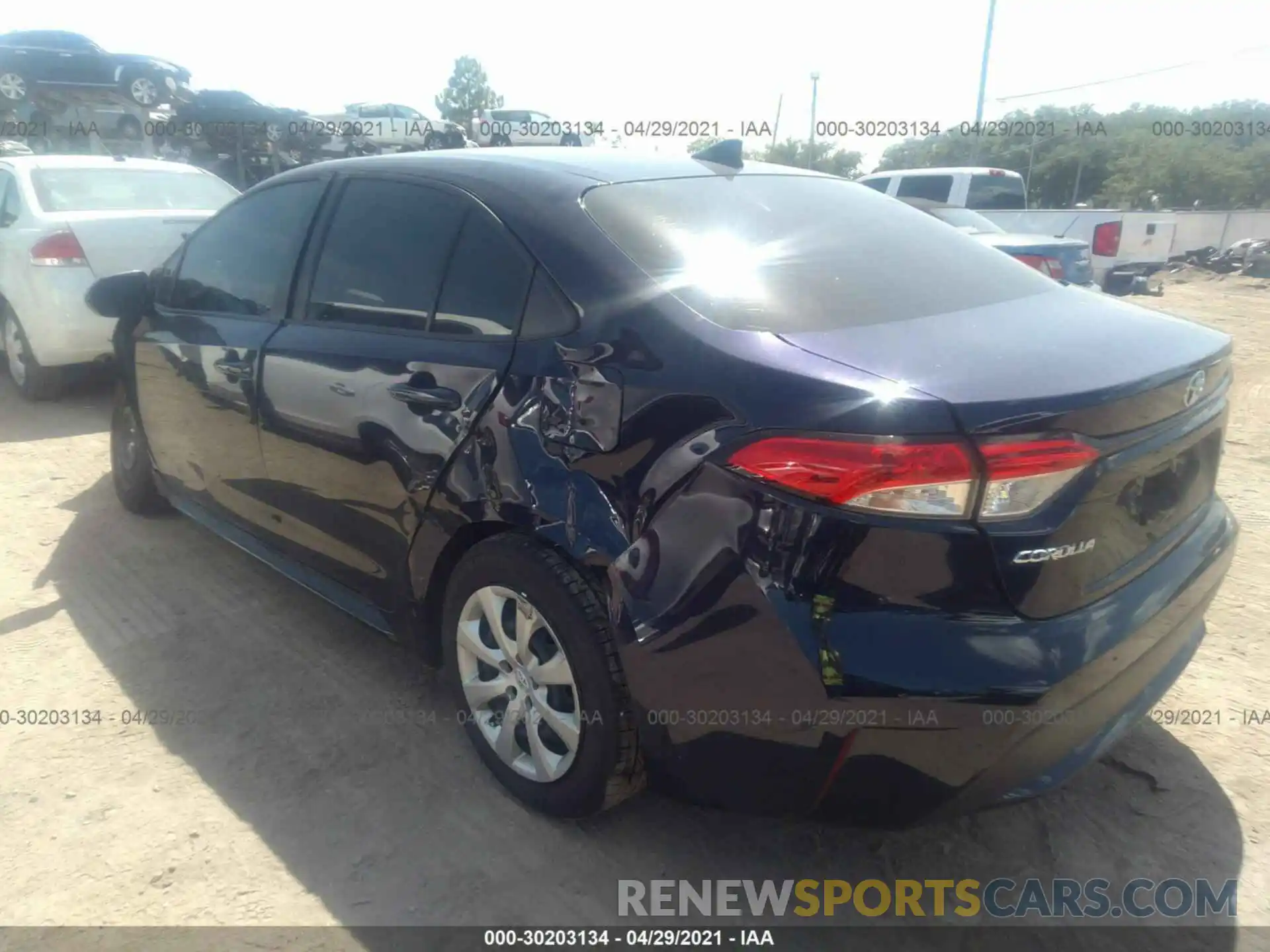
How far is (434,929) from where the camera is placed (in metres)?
2.16

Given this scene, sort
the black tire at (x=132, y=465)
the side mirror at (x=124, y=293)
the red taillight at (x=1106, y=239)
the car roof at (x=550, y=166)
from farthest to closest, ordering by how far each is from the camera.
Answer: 1. the red taillight at (x=1106, y=239)
2. the black tire at (x=132, y=465)
3. the side mirror at (x=124, y=293)
4. the car roof at (x=550, y=166)

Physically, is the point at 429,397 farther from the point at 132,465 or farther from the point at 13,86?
the point at 13,86

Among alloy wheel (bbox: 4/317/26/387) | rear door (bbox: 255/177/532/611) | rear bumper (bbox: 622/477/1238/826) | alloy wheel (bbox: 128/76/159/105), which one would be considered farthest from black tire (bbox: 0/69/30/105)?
rear bumper (bbox: 622/477/1238/826)

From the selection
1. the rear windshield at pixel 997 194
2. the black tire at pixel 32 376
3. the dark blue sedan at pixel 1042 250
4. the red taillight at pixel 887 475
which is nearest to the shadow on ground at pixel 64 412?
the black tire at pixel 32 376

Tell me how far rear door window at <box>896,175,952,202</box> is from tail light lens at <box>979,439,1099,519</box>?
37.8 ft

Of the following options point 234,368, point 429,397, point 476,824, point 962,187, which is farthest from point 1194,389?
point 962,187

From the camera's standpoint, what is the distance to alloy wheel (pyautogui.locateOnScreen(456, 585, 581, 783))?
2.32m

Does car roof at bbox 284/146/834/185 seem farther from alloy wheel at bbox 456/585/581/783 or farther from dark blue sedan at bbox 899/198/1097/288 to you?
dark blue sedan at bbox 899/198/1097/288

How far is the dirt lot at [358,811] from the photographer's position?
2.28m

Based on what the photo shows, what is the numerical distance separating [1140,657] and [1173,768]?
89 cm

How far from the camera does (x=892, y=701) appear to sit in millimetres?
1784

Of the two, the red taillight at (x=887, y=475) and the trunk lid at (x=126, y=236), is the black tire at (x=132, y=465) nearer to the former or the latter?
the trunk lid at (x=126, y=236)

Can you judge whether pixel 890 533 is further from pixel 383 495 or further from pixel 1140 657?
pixel 383 495

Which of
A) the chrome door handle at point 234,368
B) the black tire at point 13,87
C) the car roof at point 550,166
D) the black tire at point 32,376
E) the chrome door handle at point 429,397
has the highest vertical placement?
the black tire at point 13,87
